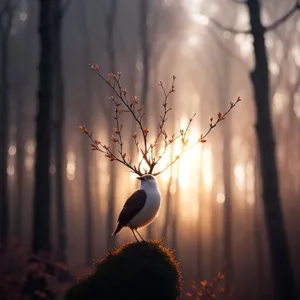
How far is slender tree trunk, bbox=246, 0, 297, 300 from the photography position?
7887 millimetres

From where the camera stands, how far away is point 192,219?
163 ft

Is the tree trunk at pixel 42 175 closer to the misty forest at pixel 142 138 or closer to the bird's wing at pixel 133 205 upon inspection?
the misty forest at pixel 142 138

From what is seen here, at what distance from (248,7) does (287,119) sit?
28.0 m

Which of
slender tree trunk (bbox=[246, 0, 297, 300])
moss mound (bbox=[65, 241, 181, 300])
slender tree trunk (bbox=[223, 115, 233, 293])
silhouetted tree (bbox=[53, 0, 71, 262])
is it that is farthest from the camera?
slender tree trunk (bbox=[223, 115, 233, 293])

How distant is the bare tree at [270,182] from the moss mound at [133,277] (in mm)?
3519

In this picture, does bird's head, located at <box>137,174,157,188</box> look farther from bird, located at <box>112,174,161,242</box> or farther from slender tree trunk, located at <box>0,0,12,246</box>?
slender tree trunk, located at <box>0,0,12,246</box>

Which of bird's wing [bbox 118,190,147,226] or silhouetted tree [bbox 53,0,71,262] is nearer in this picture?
bird's wing [bbox 118,190,147,226]

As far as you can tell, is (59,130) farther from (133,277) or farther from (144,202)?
(133,277)

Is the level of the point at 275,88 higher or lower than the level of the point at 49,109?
→ higher

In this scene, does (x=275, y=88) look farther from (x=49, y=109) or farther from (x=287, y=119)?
(x=49, y=109)

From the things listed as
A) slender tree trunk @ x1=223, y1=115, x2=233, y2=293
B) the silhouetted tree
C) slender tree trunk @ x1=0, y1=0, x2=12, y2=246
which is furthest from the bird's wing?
slender tree trunk @ x1=223, y1=115, x2=233, y2=293

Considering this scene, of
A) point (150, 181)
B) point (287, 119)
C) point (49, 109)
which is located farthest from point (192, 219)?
point (150, 181)

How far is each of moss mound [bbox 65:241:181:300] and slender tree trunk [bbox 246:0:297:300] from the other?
11.5ft

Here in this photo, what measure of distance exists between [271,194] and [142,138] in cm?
1766
